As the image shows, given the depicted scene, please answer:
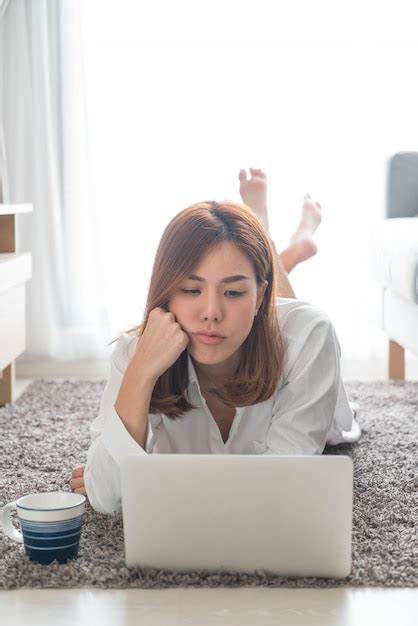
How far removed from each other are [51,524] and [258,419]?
48 cm

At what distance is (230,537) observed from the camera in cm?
150

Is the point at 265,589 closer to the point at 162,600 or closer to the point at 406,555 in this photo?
the point at 162,600

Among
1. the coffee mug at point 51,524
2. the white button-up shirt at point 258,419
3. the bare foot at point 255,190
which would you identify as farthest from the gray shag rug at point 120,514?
the bare foot at point 255,190

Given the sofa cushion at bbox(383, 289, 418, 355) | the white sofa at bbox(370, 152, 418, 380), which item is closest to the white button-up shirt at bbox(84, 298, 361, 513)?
the white sofa at bbox(370, 152, 418, 380)

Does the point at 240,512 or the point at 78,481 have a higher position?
the point at 240,512

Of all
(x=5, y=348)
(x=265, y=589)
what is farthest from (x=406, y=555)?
(x=5, y=348)

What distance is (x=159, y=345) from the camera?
5.66 ft

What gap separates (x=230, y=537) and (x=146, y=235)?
269 centimetres

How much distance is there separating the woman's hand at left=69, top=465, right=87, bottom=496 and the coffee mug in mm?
393

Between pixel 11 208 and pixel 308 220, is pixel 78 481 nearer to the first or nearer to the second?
pixel 11 208

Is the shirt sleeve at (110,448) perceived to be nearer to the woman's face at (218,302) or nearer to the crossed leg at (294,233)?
the woman's face at (218,302)

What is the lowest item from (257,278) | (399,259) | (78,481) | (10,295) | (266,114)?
(78,481)

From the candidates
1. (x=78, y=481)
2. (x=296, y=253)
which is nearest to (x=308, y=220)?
(x=296, y=253)

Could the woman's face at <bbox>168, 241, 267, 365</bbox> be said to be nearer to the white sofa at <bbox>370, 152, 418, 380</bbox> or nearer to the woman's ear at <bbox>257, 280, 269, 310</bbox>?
the woman's ear at <bbox>257, 280, 269, 310</bbox>
